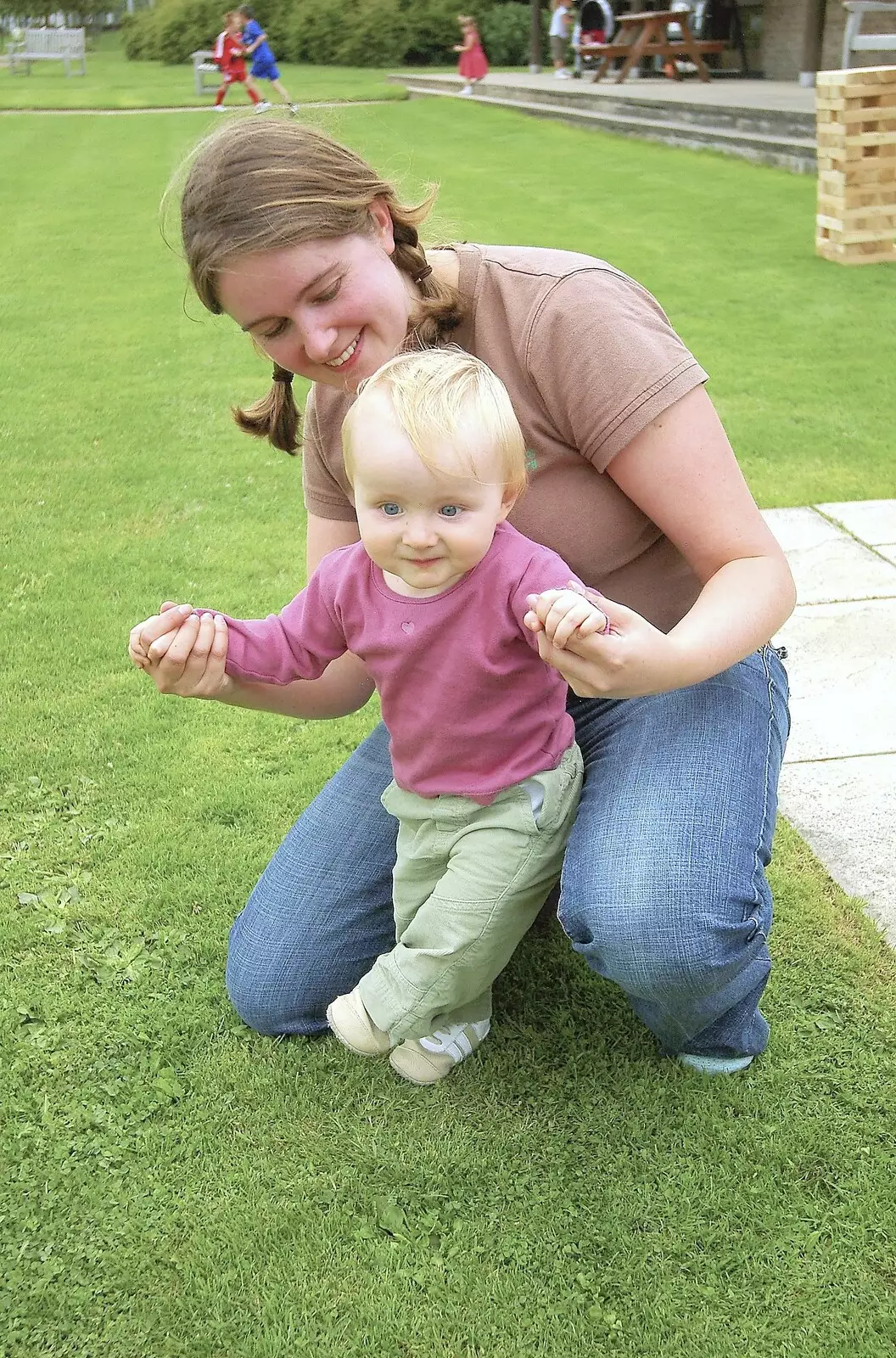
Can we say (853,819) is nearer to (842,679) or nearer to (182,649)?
(842,679)

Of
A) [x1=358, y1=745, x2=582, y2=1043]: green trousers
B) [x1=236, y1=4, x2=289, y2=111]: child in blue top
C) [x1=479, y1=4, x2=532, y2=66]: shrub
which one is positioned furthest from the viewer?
[x1=479, y1=4, x2=532, y2=66]: shrub

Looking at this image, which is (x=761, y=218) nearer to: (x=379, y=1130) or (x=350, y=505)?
(x=350, y=505)

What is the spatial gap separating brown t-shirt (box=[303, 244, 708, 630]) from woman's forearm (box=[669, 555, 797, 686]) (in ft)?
0.58

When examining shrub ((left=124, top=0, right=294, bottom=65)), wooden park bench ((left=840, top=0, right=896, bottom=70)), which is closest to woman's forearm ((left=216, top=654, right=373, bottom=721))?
wooden park bench ((left=840, top=0, right=896, bottom=70))

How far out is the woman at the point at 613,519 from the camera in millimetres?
1853

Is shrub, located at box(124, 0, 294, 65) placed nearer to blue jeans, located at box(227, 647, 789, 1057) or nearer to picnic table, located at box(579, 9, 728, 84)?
picnic table, located at box(579, 9, 728, 84)

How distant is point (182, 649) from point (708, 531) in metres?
0.81

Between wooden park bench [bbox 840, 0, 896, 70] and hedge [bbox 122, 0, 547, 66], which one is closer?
wooden park bench [bbox 840, 0, 896, 70]

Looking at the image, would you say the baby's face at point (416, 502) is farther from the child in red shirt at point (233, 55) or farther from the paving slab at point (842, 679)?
the child in red shirt at point (233, 55)

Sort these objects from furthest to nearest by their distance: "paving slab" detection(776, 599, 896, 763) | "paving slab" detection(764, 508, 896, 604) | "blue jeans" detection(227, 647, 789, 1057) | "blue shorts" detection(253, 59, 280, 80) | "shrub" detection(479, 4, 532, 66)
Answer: "shrub" detection(479, 4, 532, 66) < "blue shorts" detection(253, 59, 280, 80) < "paving slab" detection(764, 508, 896, 604) < "paving slab" detection(776, 599, 896, 763) < "blue jeans" detection(227, 647, 789, 1057)

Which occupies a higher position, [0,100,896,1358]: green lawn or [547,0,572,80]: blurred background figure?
[547,0,572,80]: blurred background figure

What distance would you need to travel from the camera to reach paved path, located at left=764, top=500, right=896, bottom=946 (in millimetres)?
2719

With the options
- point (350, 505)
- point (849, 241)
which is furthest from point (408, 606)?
point (849, 241)

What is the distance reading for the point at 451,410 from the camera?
5.73 feet
